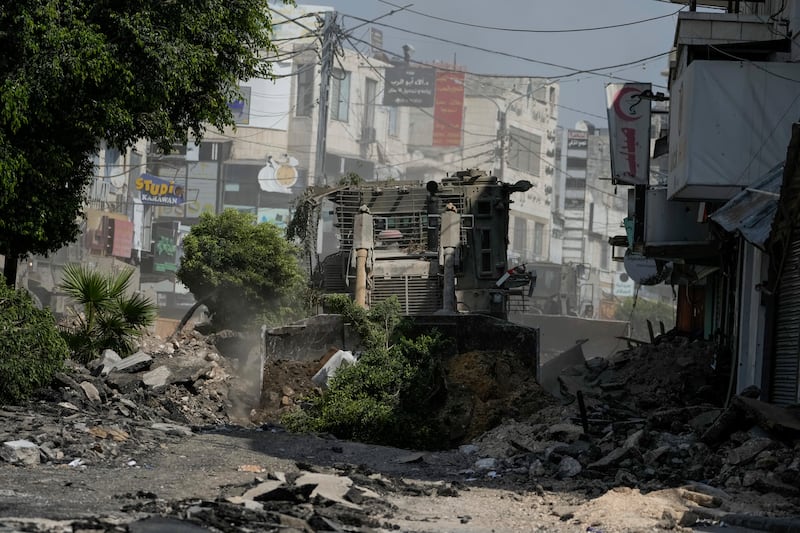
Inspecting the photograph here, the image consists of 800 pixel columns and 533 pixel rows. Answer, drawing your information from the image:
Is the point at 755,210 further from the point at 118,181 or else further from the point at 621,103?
the point at 118,181

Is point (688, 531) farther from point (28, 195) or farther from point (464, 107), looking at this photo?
point (464, 107)

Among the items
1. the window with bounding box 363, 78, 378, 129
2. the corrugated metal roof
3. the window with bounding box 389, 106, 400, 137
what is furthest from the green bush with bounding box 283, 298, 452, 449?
the window with bounding box 389, 106, 400, 137

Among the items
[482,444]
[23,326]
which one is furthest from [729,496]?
[23,326]

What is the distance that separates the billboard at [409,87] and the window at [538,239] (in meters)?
16.4

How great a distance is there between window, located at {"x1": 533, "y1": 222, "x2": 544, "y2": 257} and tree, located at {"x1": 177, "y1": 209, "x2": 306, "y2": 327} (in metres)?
84.2

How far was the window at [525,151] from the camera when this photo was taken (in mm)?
111938

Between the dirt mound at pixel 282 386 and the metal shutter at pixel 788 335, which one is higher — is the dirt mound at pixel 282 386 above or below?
below

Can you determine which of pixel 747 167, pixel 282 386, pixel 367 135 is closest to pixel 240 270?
pixel 282 386

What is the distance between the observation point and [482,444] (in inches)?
611

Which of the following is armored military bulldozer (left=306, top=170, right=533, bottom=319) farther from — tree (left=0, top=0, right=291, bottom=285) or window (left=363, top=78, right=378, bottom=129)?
window (left=363, top=78, right=378, bottom=129)

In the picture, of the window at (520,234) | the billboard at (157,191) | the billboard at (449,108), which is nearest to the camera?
the billboard at (157,191)

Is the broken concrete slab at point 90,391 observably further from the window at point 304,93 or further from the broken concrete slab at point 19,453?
the window at point 304,93

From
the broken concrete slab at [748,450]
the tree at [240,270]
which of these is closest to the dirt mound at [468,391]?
the broken concrete slab at [748,450]

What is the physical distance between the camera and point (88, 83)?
16.7m
